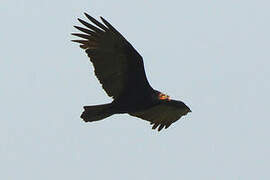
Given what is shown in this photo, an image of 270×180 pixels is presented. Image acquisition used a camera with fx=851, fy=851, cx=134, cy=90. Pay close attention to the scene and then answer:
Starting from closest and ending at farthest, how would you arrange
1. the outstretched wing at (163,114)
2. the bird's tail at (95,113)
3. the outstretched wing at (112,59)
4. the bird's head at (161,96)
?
1. the outstretched wing at (112,59)
2. the bird's tail at (95,113)
3. the bird's head at (161,96)
4. the outstretched wing at (163,114)

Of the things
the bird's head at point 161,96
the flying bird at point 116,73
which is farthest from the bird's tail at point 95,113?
the bird's head at point 161,96

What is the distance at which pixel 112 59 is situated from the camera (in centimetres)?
1866

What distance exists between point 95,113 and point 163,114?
2.27 metres

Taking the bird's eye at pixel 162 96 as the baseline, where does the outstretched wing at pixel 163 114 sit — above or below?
below

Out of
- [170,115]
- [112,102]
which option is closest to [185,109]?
[170,115]

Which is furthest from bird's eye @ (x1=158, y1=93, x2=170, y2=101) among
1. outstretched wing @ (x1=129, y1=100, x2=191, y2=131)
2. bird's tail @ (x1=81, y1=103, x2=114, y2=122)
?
bird's tail @ (x1=81, y1=103, x2=114, y2=122)

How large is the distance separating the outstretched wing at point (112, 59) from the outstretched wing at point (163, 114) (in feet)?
4.56

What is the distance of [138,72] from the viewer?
62.3 feet

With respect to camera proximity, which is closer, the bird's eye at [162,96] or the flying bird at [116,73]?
the flying bird at [116,73]

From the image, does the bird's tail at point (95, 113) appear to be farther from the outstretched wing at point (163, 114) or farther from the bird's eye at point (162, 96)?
the outstretched wing at point (163, 114)

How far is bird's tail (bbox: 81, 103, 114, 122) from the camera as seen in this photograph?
19047 mm

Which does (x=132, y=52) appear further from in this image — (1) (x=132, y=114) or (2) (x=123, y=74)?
(1) (x=132, y=114)

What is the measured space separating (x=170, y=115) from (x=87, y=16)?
4.19 meters

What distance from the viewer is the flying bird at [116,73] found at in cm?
1825
